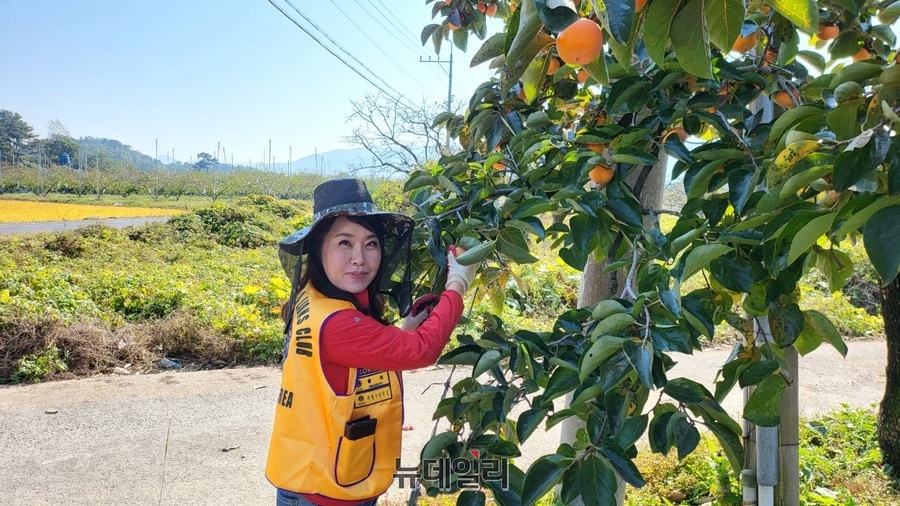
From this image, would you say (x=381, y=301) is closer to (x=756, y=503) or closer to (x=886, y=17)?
(x=756, y=503)

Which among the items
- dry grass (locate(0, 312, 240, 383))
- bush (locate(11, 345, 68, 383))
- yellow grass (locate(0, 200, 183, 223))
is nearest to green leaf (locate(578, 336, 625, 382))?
dry grass (locate(0, 312, 240, 383))

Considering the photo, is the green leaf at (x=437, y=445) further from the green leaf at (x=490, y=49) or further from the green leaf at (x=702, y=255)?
the green leaf at (x=490, y=49)

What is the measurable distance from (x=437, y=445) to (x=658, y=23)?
0.94 m

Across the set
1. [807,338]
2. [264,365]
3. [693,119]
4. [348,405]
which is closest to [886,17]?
[693,119]

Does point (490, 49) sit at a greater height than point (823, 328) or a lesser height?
greater

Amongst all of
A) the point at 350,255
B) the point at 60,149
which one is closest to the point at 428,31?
the point at 350,255

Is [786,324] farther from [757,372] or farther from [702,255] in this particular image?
[702,255]

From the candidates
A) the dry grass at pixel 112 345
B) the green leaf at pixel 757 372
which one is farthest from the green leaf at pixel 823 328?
the dry grass at pixel 112 345

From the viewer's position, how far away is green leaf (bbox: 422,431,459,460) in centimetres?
128

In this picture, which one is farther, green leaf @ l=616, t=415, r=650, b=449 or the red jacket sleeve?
the red jacket sleeve

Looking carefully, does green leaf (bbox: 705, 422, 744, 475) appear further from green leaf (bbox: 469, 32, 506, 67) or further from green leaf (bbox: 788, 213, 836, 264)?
green leaf (bbox: 469, 32, 506, 67)

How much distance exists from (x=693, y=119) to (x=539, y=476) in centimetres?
86

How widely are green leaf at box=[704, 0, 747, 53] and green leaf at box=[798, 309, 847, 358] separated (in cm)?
65

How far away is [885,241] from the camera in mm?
604
